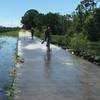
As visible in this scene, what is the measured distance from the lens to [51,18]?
102 metres

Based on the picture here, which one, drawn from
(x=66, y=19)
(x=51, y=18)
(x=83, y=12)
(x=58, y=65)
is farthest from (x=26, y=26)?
(x=58, y=65)

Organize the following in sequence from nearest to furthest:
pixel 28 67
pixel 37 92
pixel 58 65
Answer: pixel 37 92 → pixel 28 67 → pixel 58 65

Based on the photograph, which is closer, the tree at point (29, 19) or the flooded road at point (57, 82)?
the flooded road at point (57, 82)

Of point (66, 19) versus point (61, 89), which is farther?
point (66, 19)

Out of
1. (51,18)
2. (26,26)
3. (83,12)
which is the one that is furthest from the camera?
(26,26)

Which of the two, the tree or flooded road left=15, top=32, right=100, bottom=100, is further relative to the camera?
the tree

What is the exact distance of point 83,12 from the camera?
64688mm

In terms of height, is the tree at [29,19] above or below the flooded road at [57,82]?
above

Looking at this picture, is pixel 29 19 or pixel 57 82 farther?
pixel 29 19

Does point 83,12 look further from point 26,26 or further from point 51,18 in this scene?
point 26,26

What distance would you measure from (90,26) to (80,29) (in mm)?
1752

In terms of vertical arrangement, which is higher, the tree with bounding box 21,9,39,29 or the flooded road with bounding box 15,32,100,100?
the tree with bounding box 21,9,39,29

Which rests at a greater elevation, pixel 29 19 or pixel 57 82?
pixel 29 19

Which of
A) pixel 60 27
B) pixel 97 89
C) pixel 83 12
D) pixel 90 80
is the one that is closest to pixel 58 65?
pixel 90 80
